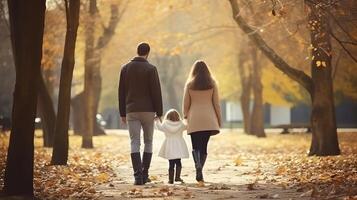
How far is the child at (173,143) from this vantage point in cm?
1119

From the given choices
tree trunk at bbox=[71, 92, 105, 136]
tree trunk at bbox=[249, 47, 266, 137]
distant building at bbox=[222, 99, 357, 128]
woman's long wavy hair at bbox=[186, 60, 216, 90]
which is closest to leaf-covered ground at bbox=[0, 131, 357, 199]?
woman's long wavy hair at bbox=[186, 60, 216, 90]

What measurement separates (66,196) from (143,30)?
86.8ft

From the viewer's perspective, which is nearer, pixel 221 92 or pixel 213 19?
pixel 213 19

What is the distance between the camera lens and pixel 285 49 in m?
30.1

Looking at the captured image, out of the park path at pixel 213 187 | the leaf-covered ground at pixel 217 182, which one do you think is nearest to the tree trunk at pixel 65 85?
the leaf-covered ground at pixel 217 182

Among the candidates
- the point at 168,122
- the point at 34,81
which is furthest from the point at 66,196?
the point at 168,122

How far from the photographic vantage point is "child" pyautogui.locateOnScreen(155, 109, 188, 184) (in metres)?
11.2

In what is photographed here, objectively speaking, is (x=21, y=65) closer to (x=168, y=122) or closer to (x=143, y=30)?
(x=168, y=122)

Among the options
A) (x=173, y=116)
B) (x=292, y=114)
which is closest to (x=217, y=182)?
(x=173, y=116)

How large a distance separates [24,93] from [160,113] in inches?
109

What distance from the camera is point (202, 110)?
11336mm

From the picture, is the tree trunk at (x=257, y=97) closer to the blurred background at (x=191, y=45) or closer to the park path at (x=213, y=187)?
the blurred background at (x=191, y=45)

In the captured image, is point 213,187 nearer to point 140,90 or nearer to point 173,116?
point 173,116

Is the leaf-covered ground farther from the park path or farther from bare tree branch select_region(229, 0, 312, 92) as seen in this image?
bare tree branch select_region(229, 0, 312, 92)
